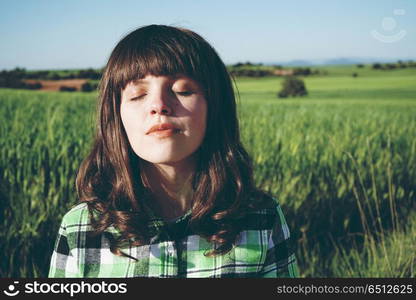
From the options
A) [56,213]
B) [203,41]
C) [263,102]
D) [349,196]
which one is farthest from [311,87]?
[203,41]

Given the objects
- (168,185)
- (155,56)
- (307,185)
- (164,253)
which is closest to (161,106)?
(155,56)

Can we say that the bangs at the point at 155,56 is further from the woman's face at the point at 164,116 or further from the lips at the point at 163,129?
the lips at the point at 163,129

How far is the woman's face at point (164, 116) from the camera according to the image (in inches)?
41.6

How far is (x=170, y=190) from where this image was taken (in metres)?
1.21

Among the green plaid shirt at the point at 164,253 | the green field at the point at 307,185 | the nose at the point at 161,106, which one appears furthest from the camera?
the green field at the point at 307,185

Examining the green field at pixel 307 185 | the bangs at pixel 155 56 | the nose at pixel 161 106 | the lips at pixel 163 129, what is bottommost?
the green field at pixel 307 185

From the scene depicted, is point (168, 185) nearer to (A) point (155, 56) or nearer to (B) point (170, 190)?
(B) point (170, 190)

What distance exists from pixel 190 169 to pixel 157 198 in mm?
113

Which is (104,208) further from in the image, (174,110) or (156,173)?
(174,110)

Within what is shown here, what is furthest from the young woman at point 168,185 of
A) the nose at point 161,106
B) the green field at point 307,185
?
the green field at point 307,185

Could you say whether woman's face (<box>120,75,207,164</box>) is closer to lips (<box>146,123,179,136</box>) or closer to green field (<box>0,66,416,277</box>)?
lips (<box>146,123,179,136</box>)

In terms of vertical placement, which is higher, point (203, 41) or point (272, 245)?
point (203, 41)

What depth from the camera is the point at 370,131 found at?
3152 millimetres

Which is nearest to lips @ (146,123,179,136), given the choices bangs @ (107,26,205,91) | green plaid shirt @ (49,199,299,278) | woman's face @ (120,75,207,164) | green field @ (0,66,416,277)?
woman's face @ (120,75,207,164)
